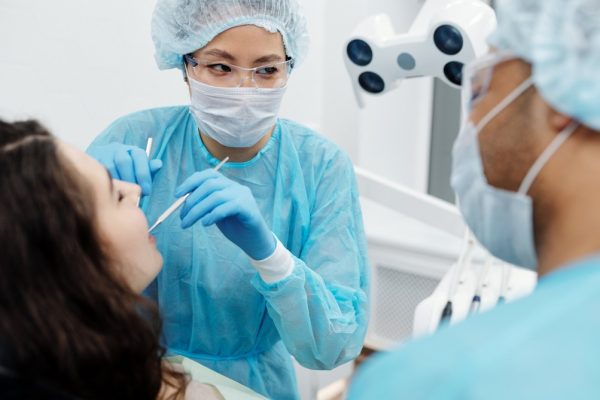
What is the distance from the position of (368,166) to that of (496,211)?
83.6 inches

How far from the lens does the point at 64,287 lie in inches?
32.4

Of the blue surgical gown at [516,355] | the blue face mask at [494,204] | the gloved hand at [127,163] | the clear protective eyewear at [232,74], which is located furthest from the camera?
the clear protective eyewear at [232,74]

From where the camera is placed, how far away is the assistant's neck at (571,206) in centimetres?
64

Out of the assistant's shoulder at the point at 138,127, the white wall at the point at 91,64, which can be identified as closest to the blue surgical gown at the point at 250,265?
the assistant's shoulder at the point at 138,127

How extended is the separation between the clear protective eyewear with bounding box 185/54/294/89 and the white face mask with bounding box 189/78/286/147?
0.01m

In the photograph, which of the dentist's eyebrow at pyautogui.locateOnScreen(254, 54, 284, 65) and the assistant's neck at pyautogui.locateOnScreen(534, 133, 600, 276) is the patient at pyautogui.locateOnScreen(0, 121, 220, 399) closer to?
the dentist's eyebrow at pyautogui.locateOnScreen(254, 54, 284, 65)

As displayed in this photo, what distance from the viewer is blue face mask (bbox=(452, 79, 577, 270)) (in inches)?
29.6

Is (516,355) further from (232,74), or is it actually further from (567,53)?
(232,74)

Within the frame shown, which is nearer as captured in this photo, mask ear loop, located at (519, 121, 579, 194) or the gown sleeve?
mask ear loop, located at (519, 121, 579, 194)

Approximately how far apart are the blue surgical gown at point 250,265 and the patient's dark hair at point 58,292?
0.41 m

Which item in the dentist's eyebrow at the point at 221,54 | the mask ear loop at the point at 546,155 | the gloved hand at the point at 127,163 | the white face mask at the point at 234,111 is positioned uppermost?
the mask ear loop at the point at 546,155

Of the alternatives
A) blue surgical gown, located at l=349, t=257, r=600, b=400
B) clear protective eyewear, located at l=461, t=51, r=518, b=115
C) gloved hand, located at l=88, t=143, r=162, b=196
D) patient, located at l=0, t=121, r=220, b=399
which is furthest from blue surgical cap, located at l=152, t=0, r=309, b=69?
blue surgical gown, located at l=349, t=257, r=600, b=400

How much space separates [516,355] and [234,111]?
3.09ft

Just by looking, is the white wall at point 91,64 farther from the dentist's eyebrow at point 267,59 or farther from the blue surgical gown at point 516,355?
the blue surgical gown at point 516,355
